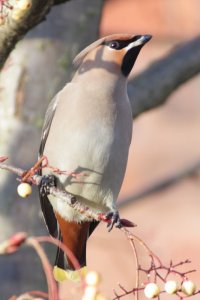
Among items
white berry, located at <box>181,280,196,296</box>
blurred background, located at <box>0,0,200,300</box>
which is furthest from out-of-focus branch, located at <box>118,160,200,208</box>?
white berry, located at <box>181,280,196,296</box>

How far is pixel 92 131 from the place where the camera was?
322 centimetres

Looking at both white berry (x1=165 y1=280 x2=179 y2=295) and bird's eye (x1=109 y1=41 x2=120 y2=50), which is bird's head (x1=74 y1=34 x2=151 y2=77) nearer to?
bird's eye (x1=109 y1=41 x2=120 y2=50)

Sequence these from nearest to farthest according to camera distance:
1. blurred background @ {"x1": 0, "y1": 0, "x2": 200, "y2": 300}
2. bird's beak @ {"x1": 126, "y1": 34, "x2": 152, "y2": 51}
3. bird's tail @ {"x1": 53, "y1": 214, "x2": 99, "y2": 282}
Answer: bird's beak @ {"x1": 126, "y1": 34, "x2": 152, "y2": 51}, bird's tail @ {"x1": 53, "y1": 214, "x2": 99, "y2": 282}, blurred background @ {"x1": 0, "y1": 0, "x2": 200, "y2": 300}

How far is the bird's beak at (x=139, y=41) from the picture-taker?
3.19m

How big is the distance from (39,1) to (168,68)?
1334 mm

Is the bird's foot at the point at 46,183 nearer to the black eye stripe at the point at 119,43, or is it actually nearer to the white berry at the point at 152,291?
the black eye stripe at the point at 119,43

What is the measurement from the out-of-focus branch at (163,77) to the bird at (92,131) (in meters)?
0.29

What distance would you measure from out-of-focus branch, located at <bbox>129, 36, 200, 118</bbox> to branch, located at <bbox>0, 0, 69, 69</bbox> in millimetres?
1122

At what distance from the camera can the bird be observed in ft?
10.5

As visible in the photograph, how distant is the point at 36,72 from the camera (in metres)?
3.72

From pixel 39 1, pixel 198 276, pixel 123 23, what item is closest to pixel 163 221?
pixel 198 276

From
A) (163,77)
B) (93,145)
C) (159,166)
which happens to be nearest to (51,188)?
(93,145)

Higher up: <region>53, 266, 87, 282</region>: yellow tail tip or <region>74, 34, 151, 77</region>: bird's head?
<region>74, 34, 151, 77</region>: bird's head

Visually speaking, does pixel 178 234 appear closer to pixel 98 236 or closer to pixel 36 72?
pixel 98 236
